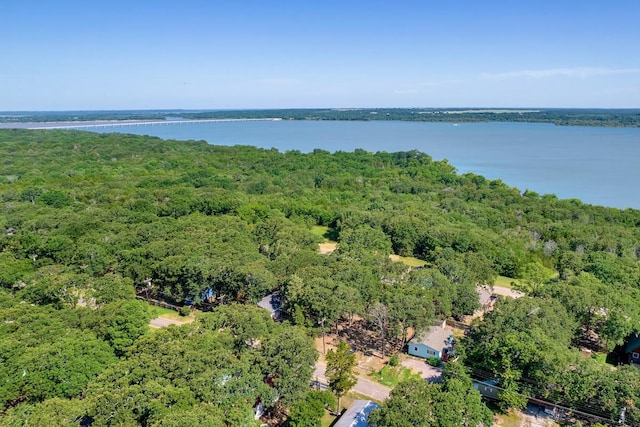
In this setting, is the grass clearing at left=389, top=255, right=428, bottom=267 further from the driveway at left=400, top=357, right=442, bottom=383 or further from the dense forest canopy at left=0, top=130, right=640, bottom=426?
the driveway at left=400, top=357, right=442, bottom=383

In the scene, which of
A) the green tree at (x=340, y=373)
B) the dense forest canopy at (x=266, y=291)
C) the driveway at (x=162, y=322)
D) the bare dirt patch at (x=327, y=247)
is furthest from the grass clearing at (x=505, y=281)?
the driveway at (x=162, y=322)

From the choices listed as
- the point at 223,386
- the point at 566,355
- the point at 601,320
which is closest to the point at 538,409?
the point at 566,355

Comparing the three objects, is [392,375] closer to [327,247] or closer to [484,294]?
[484,294]

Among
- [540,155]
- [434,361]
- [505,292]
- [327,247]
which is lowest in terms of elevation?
[505,292]

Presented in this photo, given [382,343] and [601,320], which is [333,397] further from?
[601,320]

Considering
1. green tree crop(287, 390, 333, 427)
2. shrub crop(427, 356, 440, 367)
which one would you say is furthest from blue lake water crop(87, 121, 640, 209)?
green tree crop(287, 390, 333, 427)

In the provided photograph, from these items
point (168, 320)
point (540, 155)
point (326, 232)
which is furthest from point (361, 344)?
point (540, 155)

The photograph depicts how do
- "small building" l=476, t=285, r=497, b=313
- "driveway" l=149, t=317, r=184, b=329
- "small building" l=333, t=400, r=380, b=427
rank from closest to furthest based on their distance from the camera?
1. "small building" l=333, t=400, r=380, b=427
2. "driveway" l=149, t=317, r=184, b=329
3. "small building" l=476, t=285, r=497, b=313
